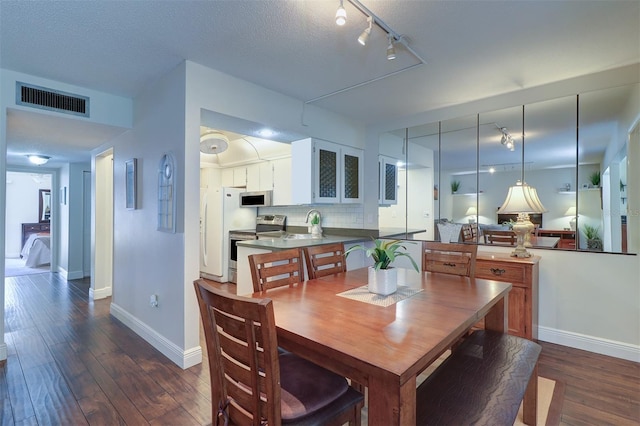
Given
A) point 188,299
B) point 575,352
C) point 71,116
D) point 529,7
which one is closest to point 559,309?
point 575,352

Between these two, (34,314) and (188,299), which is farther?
(34,314)

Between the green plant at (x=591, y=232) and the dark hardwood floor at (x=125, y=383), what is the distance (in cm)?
99

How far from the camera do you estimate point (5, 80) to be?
2545mm

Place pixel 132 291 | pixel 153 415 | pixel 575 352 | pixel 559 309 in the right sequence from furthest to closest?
pixel 132 291 → pixel 559 309 → pixel 575 352 → pixel 153 415

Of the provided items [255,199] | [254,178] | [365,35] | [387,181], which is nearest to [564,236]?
[387,181]

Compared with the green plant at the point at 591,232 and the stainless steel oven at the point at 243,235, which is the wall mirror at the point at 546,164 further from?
the stainless steel oven at the point at 243,235

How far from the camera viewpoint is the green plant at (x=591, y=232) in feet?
8.87

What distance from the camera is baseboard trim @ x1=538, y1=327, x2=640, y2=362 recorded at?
2510 mm

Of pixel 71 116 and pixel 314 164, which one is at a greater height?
pixel 71 116

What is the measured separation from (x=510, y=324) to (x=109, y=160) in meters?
5.34

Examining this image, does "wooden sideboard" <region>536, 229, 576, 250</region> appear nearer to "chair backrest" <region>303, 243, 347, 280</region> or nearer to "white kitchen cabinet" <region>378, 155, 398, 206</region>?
"white kitchen cabinet" <region>378, 155, 398, 206</region>

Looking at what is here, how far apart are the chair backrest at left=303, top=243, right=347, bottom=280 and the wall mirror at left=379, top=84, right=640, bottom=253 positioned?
69.6 inches

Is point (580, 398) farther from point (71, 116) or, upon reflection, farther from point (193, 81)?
point (71, 116)

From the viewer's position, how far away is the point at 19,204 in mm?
8406
